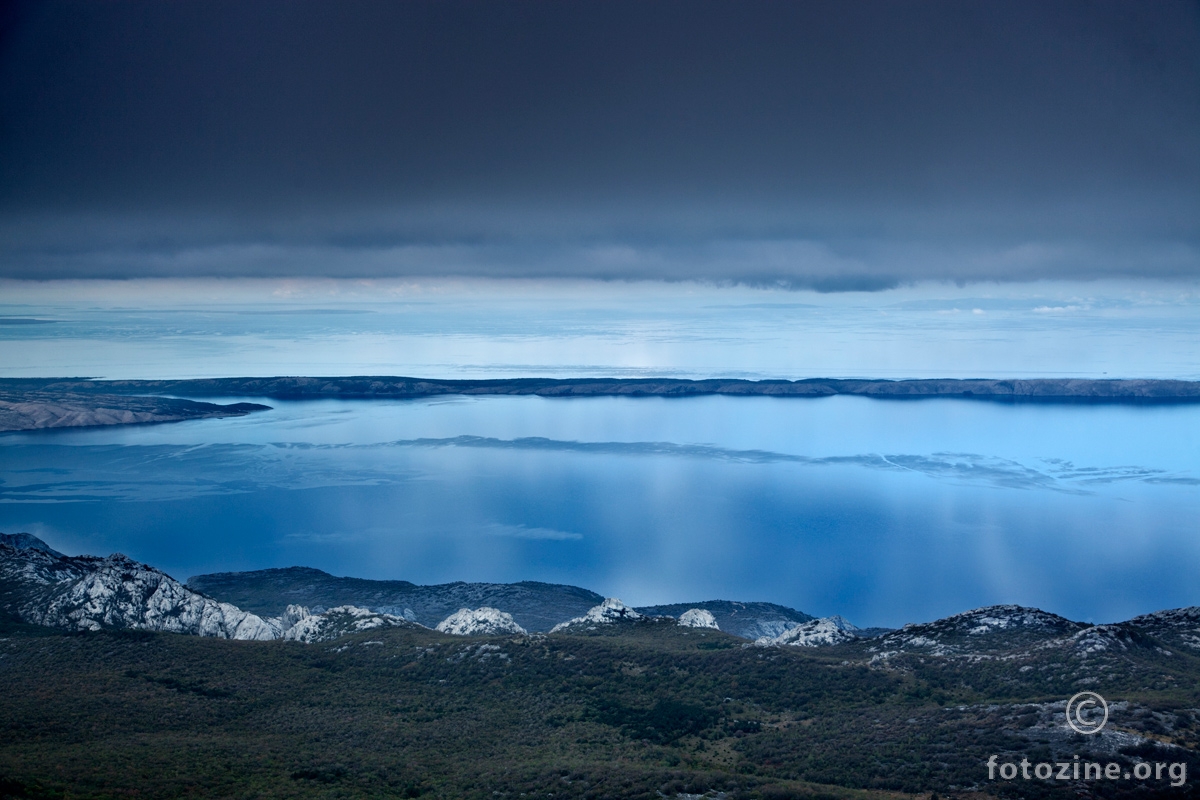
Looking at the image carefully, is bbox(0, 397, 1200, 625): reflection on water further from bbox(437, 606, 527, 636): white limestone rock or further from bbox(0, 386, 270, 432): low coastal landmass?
bbox(437, 606, 527, 636): white limestone rock

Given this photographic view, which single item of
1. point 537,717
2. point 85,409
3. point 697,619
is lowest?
point 697,619

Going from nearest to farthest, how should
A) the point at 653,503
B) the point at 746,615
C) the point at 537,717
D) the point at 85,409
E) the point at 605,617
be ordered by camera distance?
the point at 537,717
the point at 605,617
the point at 746,615
the point at 653,503
the point at 85,409

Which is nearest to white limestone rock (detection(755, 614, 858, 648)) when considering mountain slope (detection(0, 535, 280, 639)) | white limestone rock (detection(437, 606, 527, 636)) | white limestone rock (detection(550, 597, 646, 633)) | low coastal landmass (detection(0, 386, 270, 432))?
white limestone rock (detection(550, 597, 646, 633))

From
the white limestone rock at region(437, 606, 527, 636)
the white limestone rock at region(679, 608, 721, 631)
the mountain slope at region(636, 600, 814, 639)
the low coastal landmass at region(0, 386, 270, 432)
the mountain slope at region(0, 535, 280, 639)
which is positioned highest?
the low coastal landmass at region(0, 386, 270, 432)


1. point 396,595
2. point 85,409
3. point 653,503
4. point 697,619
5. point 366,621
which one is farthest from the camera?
point 85,409

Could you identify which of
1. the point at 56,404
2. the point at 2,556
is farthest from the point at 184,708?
the point at 56,404

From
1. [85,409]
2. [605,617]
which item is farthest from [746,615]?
[85,409]

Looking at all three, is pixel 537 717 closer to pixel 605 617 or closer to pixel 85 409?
pixel 605 617

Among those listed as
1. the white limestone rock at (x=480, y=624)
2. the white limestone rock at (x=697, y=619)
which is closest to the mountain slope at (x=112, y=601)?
the white limestone rock at (x=480, y=624)

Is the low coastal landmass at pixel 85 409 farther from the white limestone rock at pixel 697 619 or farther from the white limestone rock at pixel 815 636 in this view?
the white limestone rock at pixel 815 636
